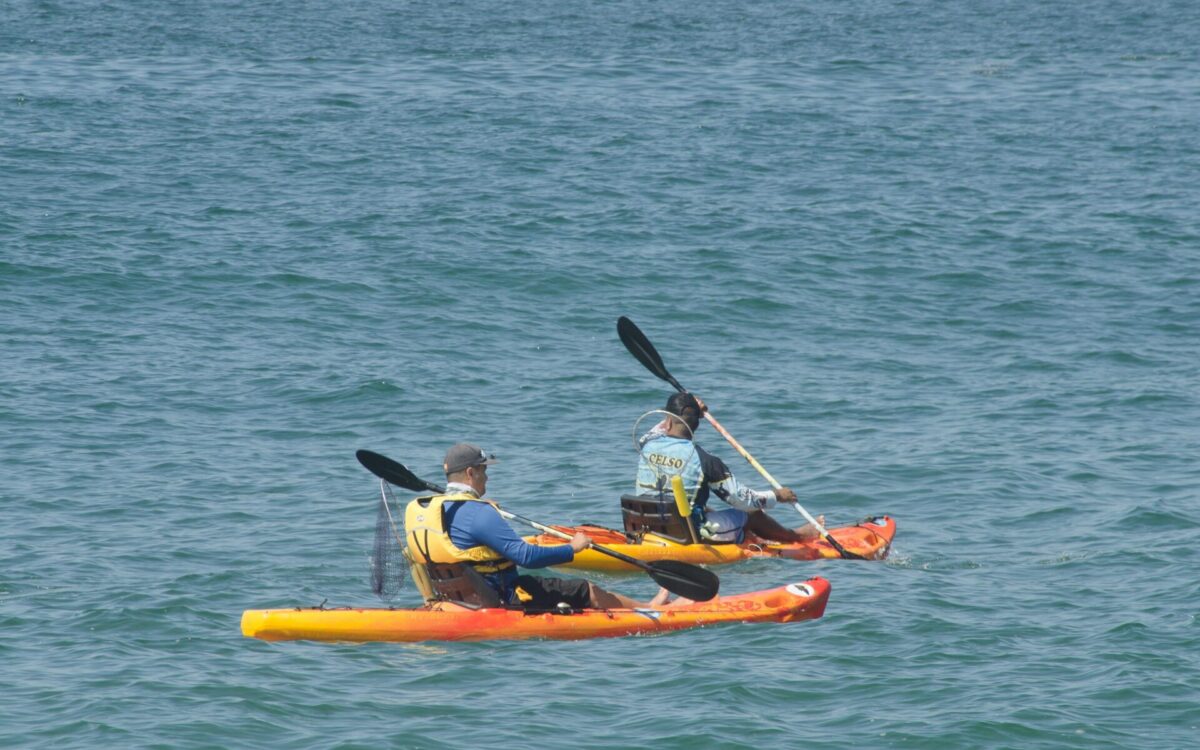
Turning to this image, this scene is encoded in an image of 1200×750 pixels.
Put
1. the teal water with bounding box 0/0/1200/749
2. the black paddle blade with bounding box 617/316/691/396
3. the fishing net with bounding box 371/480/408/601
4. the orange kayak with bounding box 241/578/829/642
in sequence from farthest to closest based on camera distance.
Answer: the black paddle blade with bounding box 617/316/691/396 → the fishing net with bounding box 371/480/408/601 → the orange kayak with bounding box 241/578/829/642 → the teal water with bounding box 0/0/1200/749

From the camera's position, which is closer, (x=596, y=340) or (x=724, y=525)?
(x=724, y=525)

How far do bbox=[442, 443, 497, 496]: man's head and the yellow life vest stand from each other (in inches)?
4.2

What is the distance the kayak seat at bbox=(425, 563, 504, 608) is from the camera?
10961 millimetres

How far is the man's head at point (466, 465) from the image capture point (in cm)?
1079

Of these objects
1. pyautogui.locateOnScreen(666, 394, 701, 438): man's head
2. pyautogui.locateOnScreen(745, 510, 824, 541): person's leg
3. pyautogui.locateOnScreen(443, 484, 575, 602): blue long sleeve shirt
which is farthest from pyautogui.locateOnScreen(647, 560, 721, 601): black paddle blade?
pyautogui.locateOnScreen(745, 510, 824, 541): person's leg

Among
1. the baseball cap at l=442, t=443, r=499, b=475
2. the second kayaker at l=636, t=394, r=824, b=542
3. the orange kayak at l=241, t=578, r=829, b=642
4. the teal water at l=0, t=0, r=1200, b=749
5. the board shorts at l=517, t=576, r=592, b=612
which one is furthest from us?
the second kayaker at l=636, t=394, r=824, b=542

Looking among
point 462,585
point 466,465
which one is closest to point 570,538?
point 462,585

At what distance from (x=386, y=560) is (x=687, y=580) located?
6.97 ft

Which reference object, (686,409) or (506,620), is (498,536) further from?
(686,409)

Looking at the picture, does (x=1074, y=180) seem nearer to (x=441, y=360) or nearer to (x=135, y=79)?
(x=441, y=360)

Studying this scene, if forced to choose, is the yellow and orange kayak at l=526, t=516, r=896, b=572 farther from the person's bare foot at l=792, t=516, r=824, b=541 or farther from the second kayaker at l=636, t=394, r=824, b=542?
the second kayaker at l=636, t=394, r=824, b=542

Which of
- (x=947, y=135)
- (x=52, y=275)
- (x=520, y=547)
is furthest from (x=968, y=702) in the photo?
(x=947, y=135)

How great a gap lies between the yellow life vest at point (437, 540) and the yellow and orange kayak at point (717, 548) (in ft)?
6.86

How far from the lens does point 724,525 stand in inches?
535
